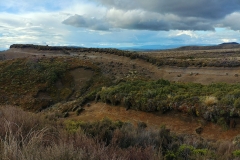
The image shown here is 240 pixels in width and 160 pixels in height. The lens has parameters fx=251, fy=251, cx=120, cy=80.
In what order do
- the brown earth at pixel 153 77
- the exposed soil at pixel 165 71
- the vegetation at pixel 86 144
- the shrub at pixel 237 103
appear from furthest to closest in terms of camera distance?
the exposed soil at pixel 165 71, the brown earth at pixel 153 77, the shrub at pixel 237 103, the vegetation at pixel 86 144

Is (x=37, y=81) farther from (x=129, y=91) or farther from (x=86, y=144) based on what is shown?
(x=86, y=144)

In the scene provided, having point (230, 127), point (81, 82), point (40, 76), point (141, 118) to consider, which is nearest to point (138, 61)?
point (81, 82)

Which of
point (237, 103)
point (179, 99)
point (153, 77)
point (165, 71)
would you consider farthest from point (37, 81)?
point (237, 103)

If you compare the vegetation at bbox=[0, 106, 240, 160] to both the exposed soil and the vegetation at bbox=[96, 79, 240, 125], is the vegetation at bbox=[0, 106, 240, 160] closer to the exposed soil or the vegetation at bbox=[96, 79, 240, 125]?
the vegetation at bbox=[96, 79, 240, 125]

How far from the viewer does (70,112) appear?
1953cm

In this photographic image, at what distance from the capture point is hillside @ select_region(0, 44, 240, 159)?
40.2 ft

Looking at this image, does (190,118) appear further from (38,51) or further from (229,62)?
(38,51)

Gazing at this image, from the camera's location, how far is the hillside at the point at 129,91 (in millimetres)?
12258

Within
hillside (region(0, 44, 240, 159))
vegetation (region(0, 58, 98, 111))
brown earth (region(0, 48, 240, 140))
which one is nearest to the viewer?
hillside (region(0, 44, 240, 159))

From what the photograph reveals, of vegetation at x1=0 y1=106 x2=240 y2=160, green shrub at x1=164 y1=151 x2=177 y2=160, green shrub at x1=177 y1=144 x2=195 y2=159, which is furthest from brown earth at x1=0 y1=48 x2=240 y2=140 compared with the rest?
green shrub at x1=164 y1=151 x2=177 y2=160

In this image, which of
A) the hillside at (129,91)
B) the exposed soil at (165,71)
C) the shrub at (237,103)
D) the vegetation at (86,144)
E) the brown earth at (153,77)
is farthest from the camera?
the exposed soil at (165,71)

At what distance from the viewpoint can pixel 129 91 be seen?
17.9m

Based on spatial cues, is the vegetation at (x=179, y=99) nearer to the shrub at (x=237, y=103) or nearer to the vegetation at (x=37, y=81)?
the shrub at (x=237, y=103)

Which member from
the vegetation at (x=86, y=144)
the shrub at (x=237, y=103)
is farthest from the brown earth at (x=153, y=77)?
the vegetation at (x=86, y=144)
